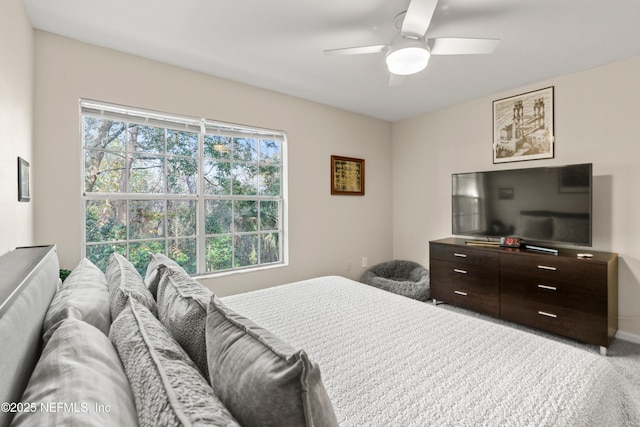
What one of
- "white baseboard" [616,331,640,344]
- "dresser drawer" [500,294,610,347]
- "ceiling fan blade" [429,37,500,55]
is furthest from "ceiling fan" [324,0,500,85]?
"white baseboard" [616,331,640,344]

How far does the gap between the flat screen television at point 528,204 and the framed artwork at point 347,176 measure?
4.02 feet

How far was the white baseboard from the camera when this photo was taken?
2.68m

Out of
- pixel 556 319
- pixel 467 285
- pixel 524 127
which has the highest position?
pixel 524 127

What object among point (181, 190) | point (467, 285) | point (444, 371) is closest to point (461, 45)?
point (444, 371)

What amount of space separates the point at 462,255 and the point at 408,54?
2206mm

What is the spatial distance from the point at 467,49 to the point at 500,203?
1.80 meters

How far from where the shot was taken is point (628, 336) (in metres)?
2.72

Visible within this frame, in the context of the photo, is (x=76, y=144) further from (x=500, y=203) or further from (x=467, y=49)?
(x=500, y=203)

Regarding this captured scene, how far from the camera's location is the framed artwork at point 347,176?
12.9 ft

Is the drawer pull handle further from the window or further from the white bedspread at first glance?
the window

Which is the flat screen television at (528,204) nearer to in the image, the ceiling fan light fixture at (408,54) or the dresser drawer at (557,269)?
the dresser drawer at (557,269)

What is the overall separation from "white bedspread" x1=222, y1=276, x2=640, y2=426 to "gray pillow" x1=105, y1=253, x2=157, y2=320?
604 millimetres

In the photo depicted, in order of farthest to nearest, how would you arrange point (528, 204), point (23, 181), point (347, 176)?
point (347, 176) < point (528, 204) < point (23, 181)

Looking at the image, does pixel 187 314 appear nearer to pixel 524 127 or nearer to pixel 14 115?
pixel 14 115
